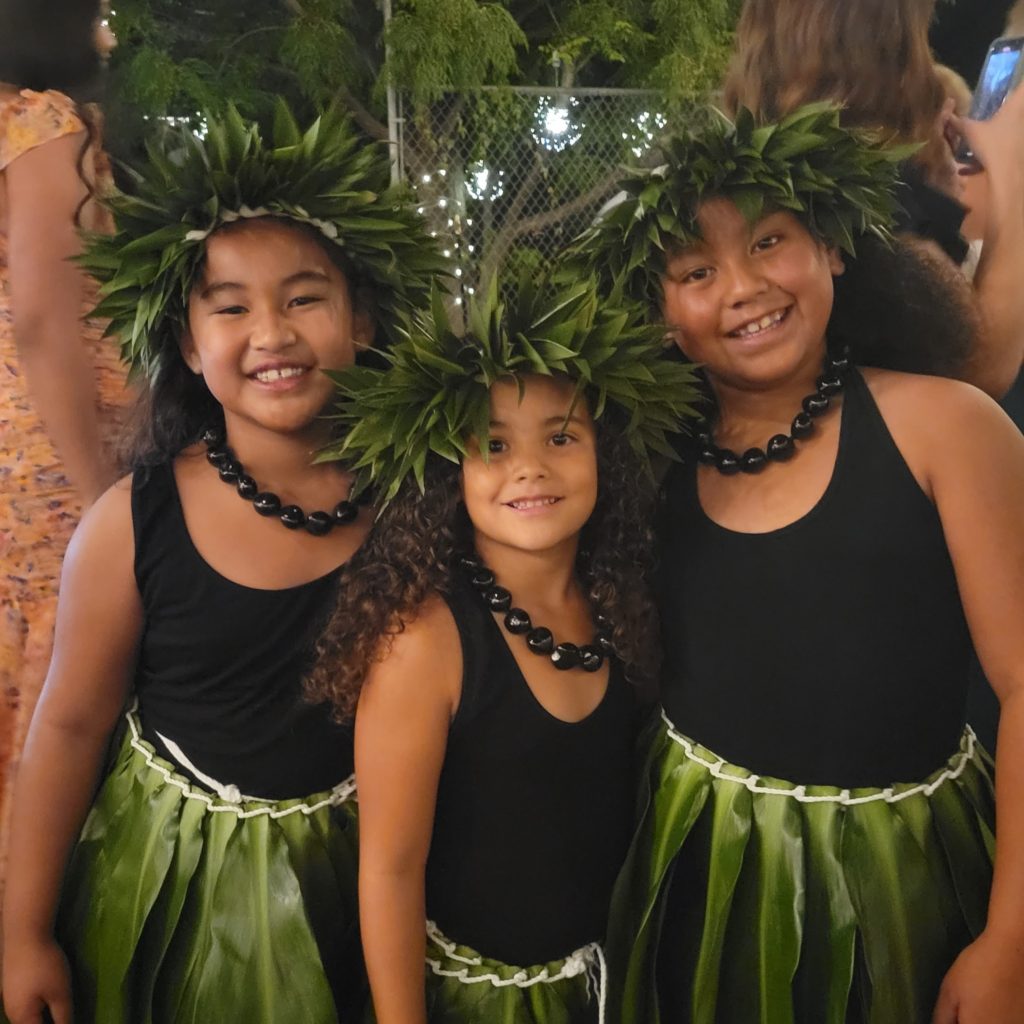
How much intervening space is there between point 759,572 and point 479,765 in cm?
32

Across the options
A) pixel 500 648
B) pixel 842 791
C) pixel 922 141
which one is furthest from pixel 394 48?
pixel 842 791

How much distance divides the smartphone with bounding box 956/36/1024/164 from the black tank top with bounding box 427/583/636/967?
25.9 inches

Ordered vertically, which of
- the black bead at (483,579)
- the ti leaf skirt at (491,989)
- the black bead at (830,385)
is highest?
the black bead at (830,385)

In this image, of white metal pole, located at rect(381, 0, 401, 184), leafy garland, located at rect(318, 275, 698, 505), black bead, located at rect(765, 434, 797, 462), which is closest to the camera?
leafy garland, located at rect(318, 275, 698, 505)

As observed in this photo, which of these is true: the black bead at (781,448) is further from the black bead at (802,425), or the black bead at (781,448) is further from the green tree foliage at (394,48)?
the green tree foliage at (394,48)

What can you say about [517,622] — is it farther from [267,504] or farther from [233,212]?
[233,212]

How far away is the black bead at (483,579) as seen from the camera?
2.70 ft

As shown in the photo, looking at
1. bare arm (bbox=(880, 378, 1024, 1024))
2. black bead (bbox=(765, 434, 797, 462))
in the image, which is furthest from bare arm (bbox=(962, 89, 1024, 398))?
black bead (bbox=(765, 434, 797, 462))

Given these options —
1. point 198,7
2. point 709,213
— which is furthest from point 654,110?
point 198,7

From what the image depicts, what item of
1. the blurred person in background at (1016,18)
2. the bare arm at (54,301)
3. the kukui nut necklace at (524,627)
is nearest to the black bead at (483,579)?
the kukui nut necklace at (524,627)

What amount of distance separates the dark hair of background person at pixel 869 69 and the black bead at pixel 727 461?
1.10 feet

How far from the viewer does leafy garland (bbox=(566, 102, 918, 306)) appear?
781 mm

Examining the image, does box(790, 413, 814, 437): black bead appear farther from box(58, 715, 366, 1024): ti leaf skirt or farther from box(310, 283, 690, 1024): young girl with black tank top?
box(58, 715, 366, 1024): ti leaf skirt

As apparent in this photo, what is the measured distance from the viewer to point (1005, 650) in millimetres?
794
